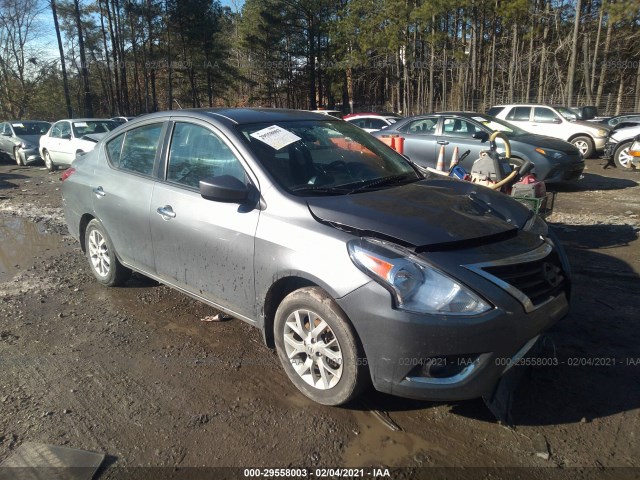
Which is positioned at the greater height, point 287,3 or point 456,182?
point 287,3

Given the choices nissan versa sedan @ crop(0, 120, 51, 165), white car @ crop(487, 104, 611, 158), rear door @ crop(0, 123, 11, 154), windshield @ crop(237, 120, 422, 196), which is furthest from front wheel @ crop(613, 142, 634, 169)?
rear door @ crop(0, 123, 11, 154)

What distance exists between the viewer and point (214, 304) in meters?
3.67

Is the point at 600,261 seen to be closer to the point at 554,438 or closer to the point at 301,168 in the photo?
the point at 554,438

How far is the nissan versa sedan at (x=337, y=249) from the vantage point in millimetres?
2531

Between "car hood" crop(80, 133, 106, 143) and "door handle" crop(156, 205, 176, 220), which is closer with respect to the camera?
"door handle" crop(156, 205, 176, 220)

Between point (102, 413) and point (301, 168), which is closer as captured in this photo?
point (102, 413)

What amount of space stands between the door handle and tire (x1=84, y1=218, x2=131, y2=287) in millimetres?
1096

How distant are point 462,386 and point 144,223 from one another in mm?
2814

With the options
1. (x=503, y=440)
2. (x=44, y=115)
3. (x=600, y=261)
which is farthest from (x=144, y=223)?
(x=44, y=115)

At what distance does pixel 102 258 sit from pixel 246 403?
2681mm

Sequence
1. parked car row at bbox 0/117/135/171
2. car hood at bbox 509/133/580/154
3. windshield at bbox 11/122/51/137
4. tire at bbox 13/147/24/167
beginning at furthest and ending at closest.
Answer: windshield at bbox 11/122/51/137
tire at bbox 13/147/24/167
parked car row at bbox 0/117/135/171
car hood at bbox 509/133/580/154

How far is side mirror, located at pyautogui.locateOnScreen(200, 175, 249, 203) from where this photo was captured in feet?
10.5

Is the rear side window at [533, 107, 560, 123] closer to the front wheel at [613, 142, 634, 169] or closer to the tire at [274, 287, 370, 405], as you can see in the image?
the front wheel at [613, 142, 634, 169]

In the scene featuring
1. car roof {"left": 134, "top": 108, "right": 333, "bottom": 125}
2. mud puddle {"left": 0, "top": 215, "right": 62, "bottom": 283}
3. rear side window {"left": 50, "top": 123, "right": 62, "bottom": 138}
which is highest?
car roof {"left": 134, "top": 108, "right": 333, "bottom": 125}
